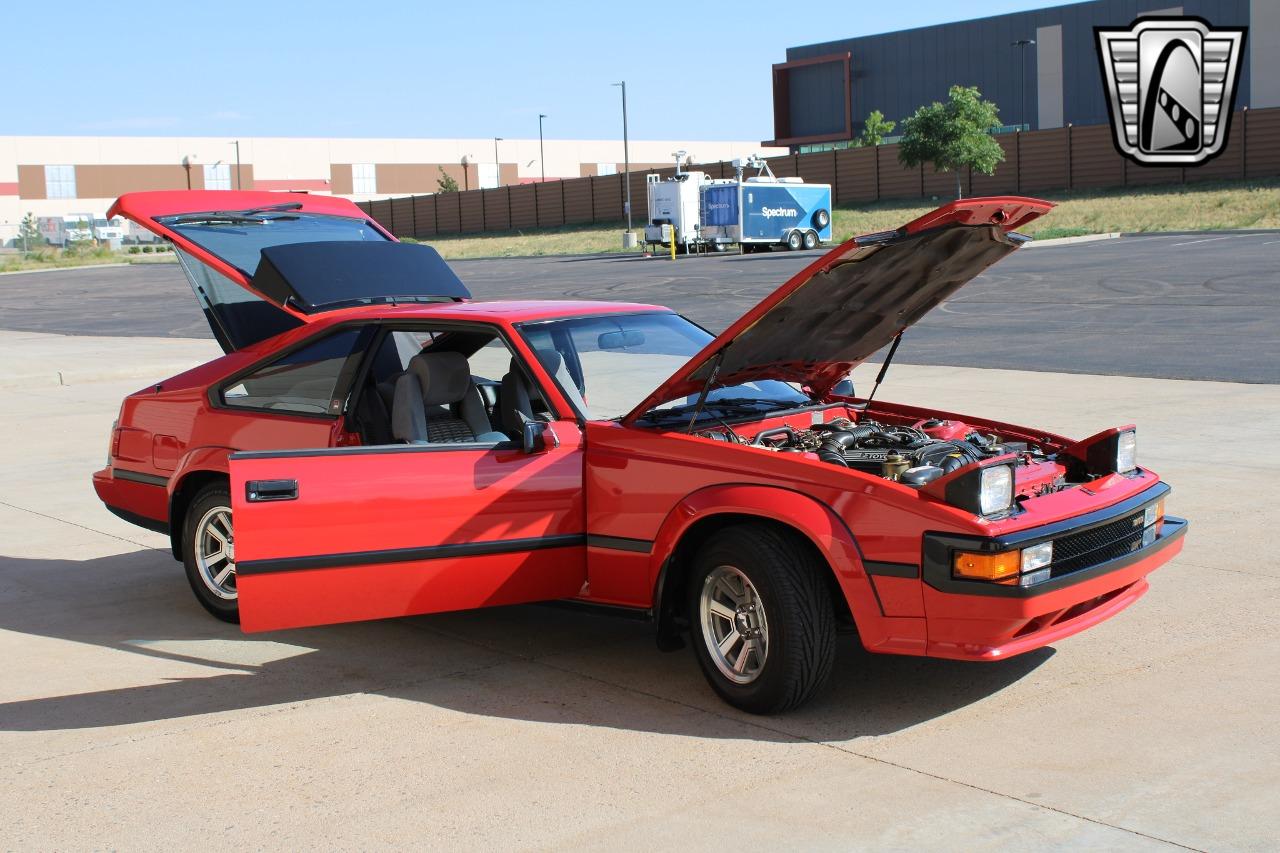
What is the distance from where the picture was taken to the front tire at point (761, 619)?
4.62 metres

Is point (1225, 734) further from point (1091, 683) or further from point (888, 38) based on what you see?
point (888, 38)

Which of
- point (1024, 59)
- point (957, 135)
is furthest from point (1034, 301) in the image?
point (1024, 59)

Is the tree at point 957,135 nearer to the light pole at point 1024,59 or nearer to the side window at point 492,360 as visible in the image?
the light pole at point 1024,59

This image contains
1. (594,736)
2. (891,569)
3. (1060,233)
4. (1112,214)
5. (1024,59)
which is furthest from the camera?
(1024,59)

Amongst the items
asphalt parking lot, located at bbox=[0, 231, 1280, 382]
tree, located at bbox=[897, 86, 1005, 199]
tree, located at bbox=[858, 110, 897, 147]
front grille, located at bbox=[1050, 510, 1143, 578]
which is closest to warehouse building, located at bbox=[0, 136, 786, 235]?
tree, located at bbox=[858, 110, 897, 147]

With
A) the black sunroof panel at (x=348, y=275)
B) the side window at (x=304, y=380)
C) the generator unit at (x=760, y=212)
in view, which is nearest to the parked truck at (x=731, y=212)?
the generator unit at (x=760, y=212)

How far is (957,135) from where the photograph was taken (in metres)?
52.0

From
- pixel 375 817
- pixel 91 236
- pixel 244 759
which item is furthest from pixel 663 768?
pixel 91 236

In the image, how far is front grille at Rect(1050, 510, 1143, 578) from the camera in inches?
181

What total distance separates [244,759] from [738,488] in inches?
73.4

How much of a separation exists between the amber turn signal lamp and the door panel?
4.99 feet

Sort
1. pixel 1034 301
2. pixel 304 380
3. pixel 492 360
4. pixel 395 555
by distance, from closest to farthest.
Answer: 1. pixel 395 555
2. pixel 304 380
3. pixel 492 360
4. pixel 1034 301

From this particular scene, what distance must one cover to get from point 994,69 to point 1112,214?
98.5 ft

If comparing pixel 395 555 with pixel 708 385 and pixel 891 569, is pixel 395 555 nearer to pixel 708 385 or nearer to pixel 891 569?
pixel 708 385
